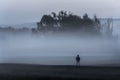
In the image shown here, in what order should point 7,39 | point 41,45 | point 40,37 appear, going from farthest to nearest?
point 7,39
point 40,37
point 41,45

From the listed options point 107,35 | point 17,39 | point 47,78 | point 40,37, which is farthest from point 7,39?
point 47,78

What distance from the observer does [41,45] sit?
157m

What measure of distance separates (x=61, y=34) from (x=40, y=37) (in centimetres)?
1023

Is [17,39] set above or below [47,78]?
above

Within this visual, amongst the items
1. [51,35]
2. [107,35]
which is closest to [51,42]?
[51,35]

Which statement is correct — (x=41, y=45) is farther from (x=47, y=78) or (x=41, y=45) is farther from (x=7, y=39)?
(x=47, y=78)

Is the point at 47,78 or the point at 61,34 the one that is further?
the point at 61,34

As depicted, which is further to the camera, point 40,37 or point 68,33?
point 68,33

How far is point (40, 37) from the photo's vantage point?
167 m

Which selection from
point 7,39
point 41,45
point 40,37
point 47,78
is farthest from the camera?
point 7,39

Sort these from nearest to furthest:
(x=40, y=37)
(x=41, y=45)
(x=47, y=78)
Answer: (x=47, y=78)
(x=41, y=45)
(x=40, y=37)

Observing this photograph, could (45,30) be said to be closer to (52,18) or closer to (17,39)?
(52,18)

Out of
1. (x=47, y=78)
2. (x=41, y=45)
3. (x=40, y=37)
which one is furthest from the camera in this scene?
(x=40, y=37)

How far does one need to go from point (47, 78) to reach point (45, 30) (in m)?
126
